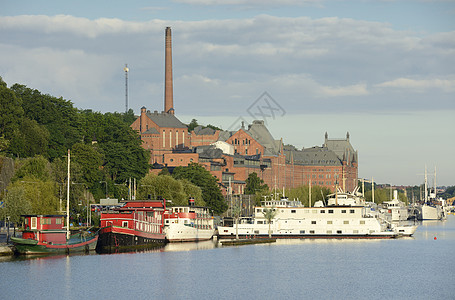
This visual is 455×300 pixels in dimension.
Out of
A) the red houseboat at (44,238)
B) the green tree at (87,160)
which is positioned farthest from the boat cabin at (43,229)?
the green tree at (87,160)

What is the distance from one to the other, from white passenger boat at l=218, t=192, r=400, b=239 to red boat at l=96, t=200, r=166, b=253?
2114 cm

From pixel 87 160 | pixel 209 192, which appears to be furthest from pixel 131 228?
pixel 209 192

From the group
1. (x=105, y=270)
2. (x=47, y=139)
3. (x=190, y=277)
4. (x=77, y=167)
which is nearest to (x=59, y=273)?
(x=105, y=270)

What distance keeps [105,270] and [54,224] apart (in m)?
12.7

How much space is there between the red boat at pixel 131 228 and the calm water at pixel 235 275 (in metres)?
4.05

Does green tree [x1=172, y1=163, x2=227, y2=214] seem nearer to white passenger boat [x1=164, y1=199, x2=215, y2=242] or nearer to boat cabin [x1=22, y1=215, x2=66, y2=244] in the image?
white passenger boat [x1=164, y1=199, x2=215, y2=242]

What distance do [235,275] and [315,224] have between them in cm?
5529

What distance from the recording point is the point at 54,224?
98750 mm

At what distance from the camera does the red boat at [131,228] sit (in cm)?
10894

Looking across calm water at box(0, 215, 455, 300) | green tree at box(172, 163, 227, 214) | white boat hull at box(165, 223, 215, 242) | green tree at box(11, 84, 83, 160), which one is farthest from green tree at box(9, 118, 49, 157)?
calm water at box(0, 215, 455, 300)

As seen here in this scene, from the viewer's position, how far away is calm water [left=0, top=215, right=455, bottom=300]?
76500mm

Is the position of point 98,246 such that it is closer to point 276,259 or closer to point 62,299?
point 276,259

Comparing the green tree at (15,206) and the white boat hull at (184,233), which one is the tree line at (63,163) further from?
the white boat hull at (184,233)

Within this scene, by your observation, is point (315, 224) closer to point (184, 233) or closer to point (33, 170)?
point (184, 233)
